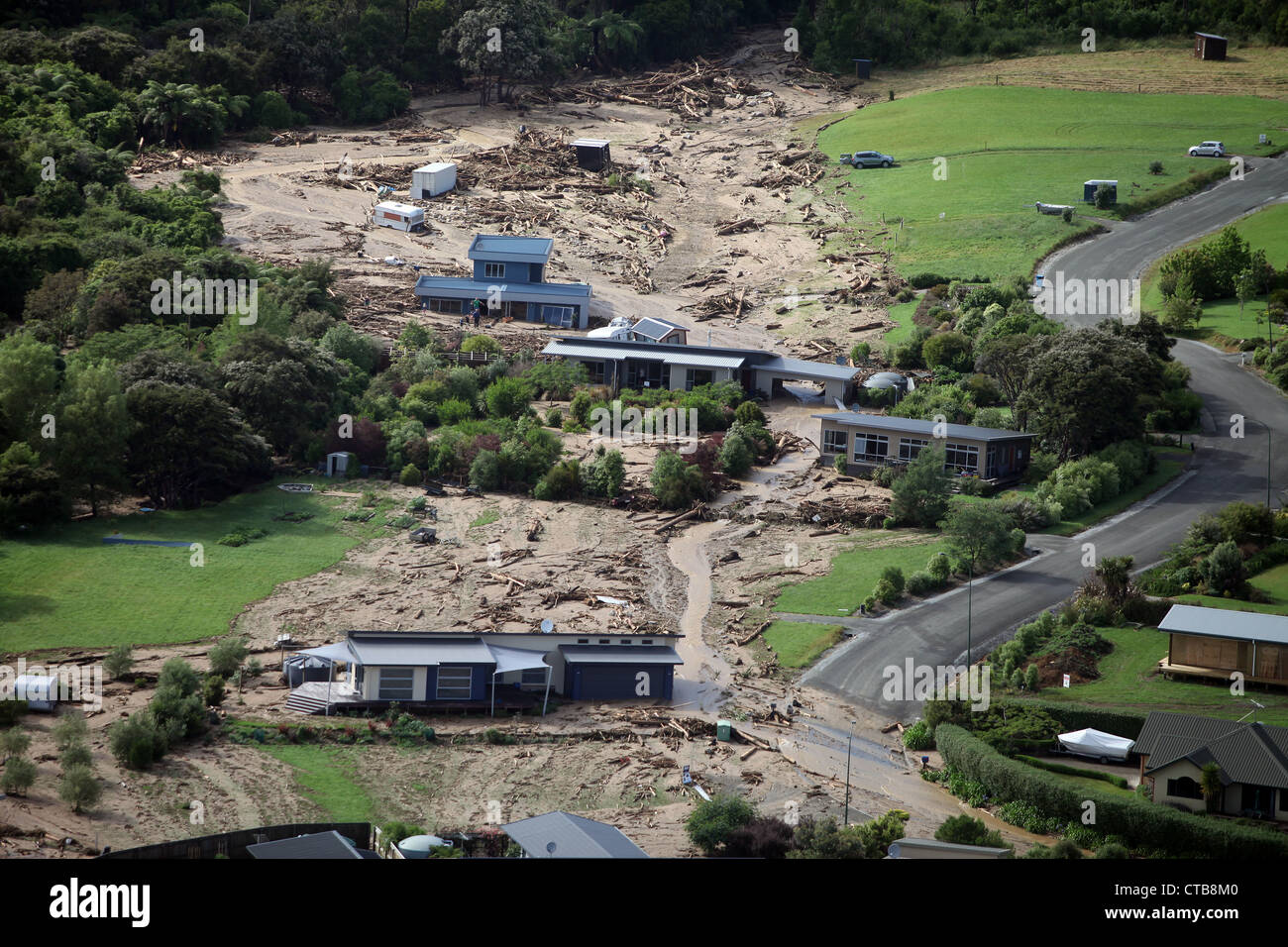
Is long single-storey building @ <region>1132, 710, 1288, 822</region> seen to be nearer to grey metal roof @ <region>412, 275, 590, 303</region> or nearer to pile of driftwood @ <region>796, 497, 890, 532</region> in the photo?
pile of driftwood @ <region>796, 497, 890, 532</region>

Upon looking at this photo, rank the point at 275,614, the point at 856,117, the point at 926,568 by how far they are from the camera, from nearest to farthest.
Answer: the point at 275,614 → the point at 926,568 → the point at 856,117

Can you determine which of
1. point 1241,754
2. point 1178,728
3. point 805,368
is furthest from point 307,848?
point 805,368

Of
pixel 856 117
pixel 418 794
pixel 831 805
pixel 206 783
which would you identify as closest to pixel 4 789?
pixel 206 783

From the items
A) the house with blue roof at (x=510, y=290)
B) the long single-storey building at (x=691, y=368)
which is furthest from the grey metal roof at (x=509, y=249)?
the long single-storey building at (x=691, y=368)

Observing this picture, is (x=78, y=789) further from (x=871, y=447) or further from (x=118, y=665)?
(x=871, y=447)

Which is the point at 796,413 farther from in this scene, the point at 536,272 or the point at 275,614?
the point at 275,614

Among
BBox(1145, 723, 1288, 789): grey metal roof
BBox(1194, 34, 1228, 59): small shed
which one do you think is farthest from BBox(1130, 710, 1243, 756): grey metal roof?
BBox(1194, 34, 1228, 59): small shed
